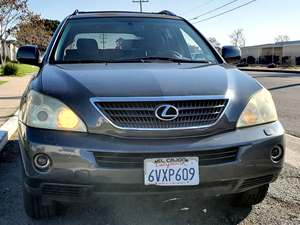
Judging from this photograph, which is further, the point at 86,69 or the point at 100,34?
the point at 100,34

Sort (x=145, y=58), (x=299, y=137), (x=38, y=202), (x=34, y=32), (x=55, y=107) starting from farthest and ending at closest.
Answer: (x=34, y=32) → (x=299, y=137) → (x=145, y=58) → (x=38, y=202) → (x=55, y=107)

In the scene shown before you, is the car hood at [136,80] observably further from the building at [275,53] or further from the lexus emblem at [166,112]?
the building at [275,53]

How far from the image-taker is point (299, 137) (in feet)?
21.6

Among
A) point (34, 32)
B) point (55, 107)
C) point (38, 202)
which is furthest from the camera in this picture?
point (34, 32)

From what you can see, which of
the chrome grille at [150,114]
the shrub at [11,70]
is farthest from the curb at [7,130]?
the shrub at [11,70]

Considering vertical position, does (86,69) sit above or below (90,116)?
above

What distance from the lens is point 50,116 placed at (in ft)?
9.36

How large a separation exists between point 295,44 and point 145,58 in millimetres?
60679

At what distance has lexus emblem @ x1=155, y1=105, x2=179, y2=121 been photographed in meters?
2.82

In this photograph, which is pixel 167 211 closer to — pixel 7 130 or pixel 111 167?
pixel 111 167

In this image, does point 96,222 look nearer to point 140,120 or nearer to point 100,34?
point 140,120

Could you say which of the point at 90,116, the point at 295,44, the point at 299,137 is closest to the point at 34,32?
the point at 295,44

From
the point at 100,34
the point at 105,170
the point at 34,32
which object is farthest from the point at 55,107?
the point at 34,32

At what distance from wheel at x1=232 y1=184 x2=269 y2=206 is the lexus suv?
0.36 metres
